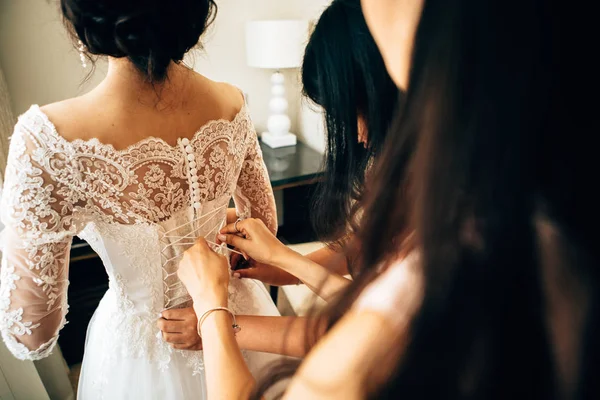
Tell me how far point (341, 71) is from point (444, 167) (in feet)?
A: 1.20

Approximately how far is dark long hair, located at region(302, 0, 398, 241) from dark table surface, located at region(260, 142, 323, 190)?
90 centimetres

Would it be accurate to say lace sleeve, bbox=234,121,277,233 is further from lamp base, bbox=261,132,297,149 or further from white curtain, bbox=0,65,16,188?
lamp base, bbox=261,132,297,149

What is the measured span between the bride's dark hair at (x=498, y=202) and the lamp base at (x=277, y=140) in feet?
5.73

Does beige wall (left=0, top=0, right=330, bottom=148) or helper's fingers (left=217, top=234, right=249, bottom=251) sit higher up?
beige wall (left=0, top=0, right=330, bottom=148)

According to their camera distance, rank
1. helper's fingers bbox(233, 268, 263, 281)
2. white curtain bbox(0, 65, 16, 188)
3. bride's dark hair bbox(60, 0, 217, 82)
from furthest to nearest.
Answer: white curtain bbox(0, 65, 16, 188) < helper's fingers bbox(233, 268, 263, 281) < bride's dark hair bbox(60, 0, 217, 82)

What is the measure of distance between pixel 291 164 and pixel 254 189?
3.38 feet

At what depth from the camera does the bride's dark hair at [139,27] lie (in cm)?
50

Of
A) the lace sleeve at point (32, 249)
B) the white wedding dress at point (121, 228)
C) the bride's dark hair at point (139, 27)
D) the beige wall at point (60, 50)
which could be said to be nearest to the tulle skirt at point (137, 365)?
the white wedding dress at point (121, 228)

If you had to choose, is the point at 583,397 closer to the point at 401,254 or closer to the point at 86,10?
the point at 401,254

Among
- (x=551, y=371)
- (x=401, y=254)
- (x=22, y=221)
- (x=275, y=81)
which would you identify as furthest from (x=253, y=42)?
(x=551, y=371)

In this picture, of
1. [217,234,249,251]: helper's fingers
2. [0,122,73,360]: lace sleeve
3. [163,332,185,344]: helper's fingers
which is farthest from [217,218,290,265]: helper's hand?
[0,122,73,360]: lace sleeve

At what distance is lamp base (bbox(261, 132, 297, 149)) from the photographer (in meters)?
2.13

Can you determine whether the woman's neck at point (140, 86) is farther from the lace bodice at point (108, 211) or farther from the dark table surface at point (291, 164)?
the dark table surface at point (291, 164)

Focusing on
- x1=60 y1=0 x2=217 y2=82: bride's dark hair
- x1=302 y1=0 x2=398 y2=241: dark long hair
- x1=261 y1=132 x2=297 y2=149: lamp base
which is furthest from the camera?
x1=261 y1=132 x2=297 y2=149: lamp base
